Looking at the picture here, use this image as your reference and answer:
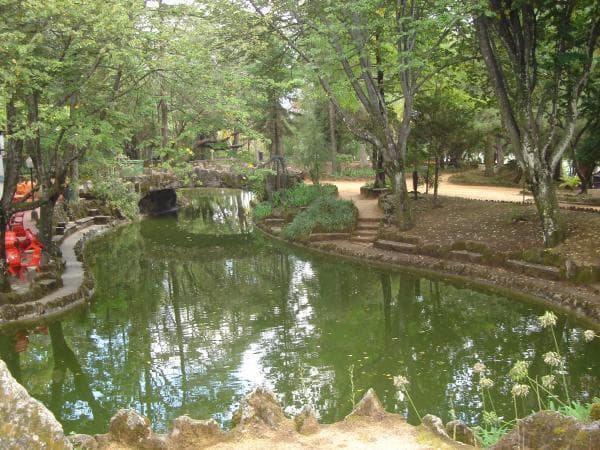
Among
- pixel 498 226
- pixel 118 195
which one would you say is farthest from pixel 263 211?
pixel 498 226

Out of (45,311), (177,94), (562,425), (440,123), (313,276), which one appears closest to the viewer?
(562,425)

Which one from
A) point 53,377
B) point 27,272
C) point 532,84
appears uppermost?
point 532,84

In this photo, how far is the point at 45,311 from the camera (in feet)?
43.3

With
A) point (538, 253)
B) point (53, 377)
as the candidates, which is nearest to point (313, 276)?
point (538, 253)

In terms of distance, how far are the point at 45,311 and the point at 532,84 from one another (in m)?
12.3

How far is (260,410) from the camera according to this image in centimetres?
555

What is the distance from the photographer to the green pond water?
28.3ft

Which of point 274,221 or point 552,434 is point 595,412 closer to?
point 552,434

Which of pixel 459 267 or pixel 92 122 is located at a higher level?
pixel 92 122

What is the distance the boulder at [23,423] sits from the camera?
3.44 metres

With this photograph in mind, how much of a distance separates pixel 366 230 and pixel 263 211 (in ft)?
22.6

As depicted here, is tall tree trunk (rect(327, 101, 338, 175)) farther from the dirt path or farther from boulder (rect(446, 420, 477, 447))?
boulder (rect(446, 420, 477, 447))

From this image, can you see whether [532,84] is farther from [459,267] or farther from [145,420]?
[145,420]

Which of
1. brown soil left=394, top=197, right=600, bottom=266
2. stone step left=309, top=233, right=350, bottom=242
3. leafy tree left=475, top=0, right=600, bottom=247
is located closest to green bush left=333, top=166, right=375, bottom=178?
brown soil left=394, top=197, right=600, bottom=266
